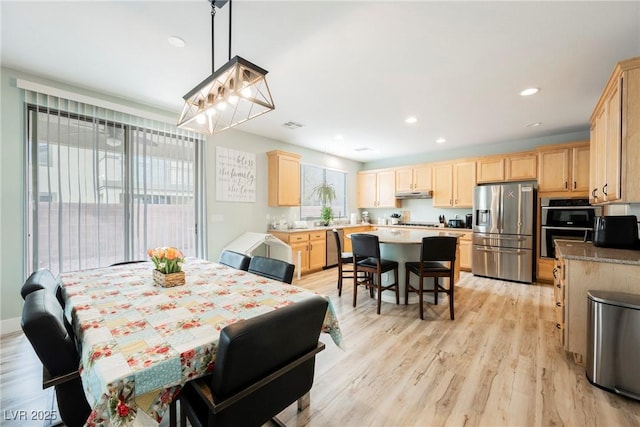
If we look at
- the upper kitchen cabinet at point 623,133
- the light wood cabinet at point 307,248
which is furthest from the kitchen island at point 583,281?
→ the light wood cabinet at point 307,248

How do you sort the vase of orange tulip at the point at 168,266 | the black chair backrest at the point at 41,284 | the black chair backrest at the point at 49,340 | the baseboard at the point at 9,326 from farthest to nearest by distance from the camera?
1. the baseboard at the point at 9,326
2. the vase of orange tulip at the point at 168,266
3. the black chair backrest at the point at 41,284
4. the black chair backrest at the point at 49,340

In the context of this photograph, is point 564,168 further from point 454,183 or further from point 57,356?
point 57,356

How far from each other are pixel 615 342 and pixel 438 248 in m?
1.44

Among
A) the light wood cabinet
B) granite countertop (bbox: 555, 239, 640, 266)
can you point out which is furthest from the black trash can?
the light wood cabinet

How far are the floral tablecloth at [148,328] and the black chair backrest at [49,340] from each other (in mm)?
77

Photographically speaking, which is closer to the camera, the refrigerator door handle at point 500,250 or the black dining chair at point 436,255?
the black dining chair at point 436,255

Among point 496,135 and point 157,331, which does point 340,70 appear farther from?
point 496,135

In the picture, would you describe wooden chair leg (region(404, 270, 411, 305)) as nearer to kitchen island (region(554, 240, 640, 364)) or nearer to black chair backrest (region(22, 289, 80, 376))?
kitchen island (region(554, 240, 640, 364))

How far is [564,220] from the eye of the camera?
160 inches

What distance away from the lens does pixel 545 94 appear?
3.03 metres

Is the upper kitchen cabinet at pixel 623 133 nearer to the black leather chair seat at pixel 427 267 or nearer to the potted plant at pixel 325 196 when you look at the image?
the black leather chair seat at pixel 427 267

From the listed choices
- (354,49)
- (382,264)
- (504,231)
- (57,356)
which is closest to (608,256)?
(382,264)

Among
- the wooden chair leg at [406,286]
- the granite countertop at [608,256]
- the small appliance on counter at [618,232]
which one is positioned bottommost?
the wooden chair leg at [406,286]

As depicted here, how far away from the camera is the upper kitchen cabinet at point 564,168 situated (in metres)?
4.09
